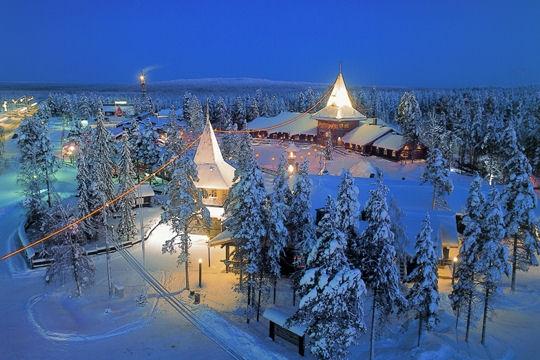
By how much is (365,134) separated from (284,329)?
51.4m

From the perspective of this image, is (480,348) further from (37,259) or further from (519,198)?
(37,259)

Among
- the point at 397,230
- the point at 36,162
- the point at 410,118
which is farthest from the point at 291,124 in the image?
the point at 397,230

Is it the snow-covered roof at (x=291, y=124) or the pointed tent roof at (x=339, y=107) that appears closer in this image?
the pointed tent roof at (x=339, y=107)

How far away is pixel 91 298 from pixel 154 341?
7084 mm

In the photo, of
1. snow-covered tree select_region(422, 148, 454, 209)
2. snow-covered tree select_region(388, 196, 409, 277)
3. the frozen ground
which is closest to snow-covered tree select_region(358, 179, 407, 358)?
the frozen ground

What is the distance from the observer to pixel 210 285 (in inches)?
1129

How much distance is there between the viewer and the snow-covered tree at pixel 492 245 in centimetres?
2209

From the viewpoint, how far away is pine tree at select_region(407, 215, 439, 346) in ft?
70.1

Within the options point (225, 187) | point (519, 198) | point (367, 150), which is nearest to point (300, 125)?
point (367, 150)

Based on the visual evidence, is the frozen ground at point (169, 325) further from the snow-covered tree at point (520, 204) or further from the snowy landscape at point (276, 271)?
the snow-covered tree at point (520, 204)

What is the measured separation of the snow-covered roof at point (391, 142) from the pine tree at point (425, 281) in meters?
42.3

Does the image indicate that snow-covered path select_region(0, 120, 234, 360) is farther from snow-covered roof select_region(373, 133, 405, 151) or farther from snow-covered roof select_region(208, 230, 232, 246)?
snow-covered roof select_region(373, 133, 405, 151)

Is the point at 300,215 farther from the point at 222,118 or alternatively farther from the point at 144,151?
the point at 222,118

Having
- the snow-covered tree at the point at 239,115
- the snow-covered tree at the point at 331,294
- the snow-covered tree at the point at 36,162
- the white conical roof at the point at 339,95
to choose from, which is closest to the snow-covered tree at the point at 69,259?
the snow-covered tree at the point at 331,294
